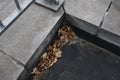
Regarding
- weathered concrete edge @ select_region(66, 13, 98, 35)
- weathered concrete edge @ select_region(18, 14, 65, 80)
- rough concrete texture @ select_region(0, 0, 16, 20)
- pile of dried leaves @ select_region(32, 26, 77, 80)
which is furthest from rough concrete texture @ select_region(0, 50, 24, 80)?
weathered concrete edge @ select_region(66, 13, 98, 35)

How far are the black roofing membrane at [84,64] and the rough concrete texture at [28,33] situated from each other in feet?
1.26

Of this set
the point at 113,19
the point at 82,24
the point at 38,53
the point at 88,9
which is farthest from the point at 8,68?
the point at 113,19

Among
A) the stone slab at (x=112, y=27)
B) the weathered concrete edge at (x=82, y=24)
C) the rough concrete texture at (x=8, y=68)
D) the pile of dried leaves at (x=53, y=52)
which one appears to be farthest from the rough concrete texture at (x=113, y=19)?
the rough concrete texture at (x=8, y=68)

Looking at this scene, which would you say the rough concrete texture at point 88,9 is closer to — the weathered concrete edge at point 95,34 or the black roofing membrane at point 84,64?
the weathered concrete edge at point 95,34

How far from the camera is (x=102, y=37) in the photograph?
8.02ft

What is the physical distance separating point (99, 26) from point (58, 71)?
78cm

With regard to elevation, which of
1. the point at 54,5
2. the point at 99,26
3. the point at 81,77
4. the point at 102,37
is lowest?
the point at 81,77

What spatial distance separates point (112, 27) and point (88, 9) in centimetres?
41

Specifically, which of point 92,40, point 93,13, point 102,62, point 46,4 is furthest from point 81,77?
point 46,4

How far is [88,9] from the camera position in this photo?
2518 millimetres

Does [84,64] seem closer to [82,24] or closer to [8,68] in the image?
[82,24]

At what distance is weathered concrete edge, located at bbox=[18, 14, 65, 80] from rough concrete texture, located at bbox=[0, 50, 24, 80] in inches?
2.5

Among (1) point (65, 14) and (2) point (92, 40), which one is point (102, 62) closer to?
(2) point (92, 40)

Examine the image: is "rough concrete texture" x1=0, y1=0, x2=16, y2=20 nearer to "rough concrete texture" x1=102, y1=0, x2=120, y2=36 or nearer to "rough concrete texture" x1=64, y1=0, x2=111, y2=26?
"rough concrete texture" x1=64, y1=0, x2=111, y2=26
